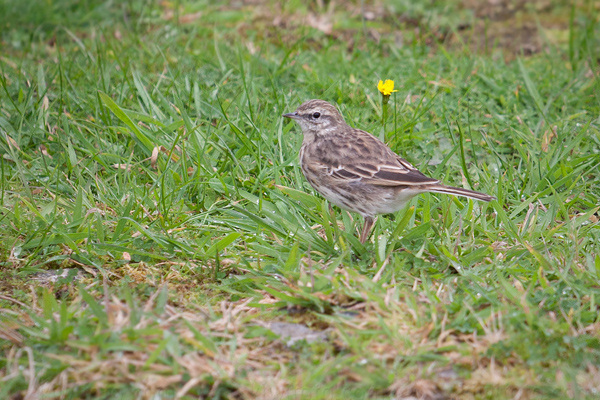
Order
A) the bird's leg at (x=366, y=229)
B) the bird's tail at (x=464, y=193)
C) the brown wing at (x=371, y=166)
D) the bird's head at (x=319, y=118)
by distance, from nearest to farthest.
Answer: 1. the bird's tail at (x=464, y=193)
2. the brown wing at (x=371, y=166)
3. the bird's leg at (x=366, y=229)
4. the bird's head at (x=319, y=118)

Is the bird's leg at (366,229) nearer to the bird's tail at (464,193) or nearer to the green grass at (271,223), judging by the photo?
the green grass at (271,223)

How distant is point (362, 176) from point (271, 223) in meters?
0.88

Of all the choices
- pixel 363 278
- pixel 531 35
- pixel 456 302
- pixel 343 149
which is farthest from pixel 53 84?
pixel 531 35

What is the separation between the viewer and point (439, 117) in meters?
7.25

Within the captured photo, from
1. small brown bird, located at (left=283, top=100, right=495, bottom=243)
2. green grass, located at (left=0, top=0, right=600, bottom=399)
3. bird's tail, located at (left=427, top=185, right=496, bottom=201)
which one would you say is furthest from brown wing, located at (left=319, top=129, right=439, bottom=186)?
green grass, located at (left=0, top=0, right=600, bottom=399)

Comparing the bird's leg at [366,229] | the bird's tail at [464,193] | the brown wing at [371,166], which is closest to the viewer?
the bird's tail at [464,193]

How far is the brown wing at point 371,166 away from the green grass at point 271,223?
0.34m

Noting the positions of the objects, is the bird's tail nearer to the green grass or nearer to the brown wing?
the brown wing

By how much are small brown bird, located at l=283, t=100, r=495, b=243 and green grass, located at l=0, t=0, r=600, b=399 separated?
0.24 m

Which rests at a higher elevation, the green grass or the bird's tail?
the bird's tail

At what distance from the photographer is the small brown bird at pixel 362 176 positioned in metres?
5.28

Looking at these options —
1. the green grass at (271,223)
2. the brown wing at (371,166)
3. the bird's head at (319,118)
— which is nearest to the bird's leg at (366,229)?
the green grass at (271,223)

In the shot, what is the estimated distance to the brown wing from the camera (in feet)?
17.3

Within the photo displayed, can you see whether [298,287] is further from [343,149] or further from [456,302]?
[343,149]
